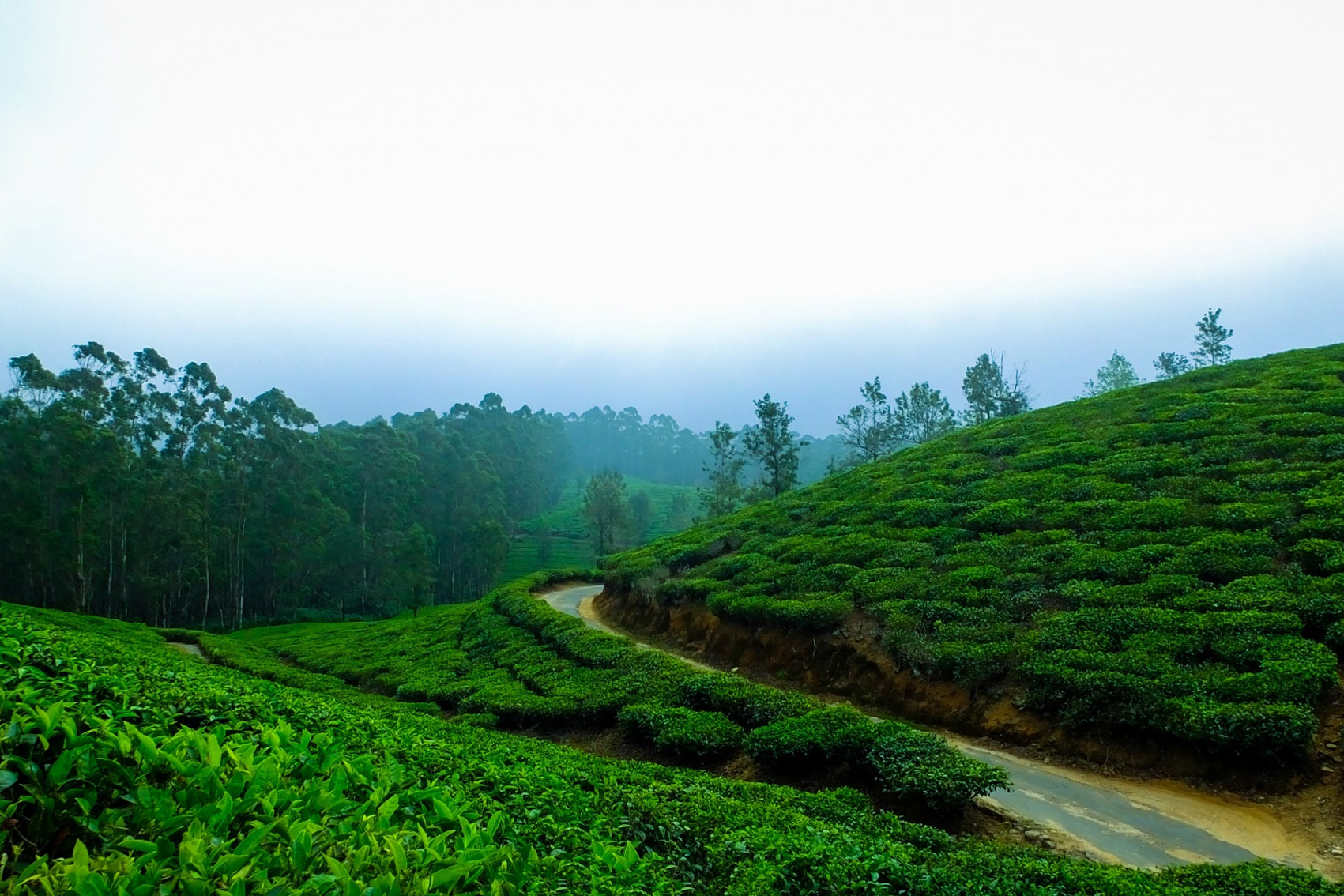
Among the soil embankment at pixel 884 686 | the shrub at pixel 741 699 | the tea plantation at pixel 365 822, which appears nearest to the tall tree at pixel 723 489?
the soil embankment at pixel 884 686

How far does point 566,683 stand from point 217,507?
135 ft

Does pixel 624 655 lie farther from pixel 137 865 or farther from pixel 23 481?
pixel 23 481

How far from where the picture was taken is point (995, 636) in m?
12.6

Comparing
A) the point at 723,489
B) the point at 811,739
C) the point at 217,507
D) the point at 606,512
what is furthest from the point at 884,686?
the point at 606,512

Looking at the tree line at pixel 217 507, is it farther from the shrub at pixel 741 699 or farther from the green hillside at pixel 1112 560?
the shrub at pixel 741 699

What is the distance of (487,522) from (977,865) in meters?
55.5

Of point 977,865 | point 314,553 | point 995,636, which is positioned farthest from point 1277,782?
point 314,553

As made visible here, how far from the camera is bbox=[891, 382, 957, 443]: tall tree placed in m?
60.8

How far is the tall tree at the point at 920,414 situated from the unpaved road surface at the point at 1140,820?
53.3 m

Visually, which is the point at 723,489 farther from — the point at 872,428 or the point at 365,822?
the point at 365,822

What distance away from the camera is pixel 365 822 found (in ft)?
9.31

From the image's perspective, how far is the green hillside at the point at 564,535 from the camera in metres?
69.6

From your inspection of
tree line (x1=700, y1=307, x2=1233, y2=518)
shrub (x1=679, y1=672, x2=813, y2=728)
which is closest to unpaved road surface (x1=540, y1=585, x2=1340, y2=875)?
shrub (x1=679, y1=672, x2=813, y2=728)

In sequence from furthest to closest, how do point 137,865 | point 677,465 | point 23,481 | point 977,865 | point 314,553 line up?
point 677,465 < point 314,553 < point 23,481 < point 977,865 < point 137,865
